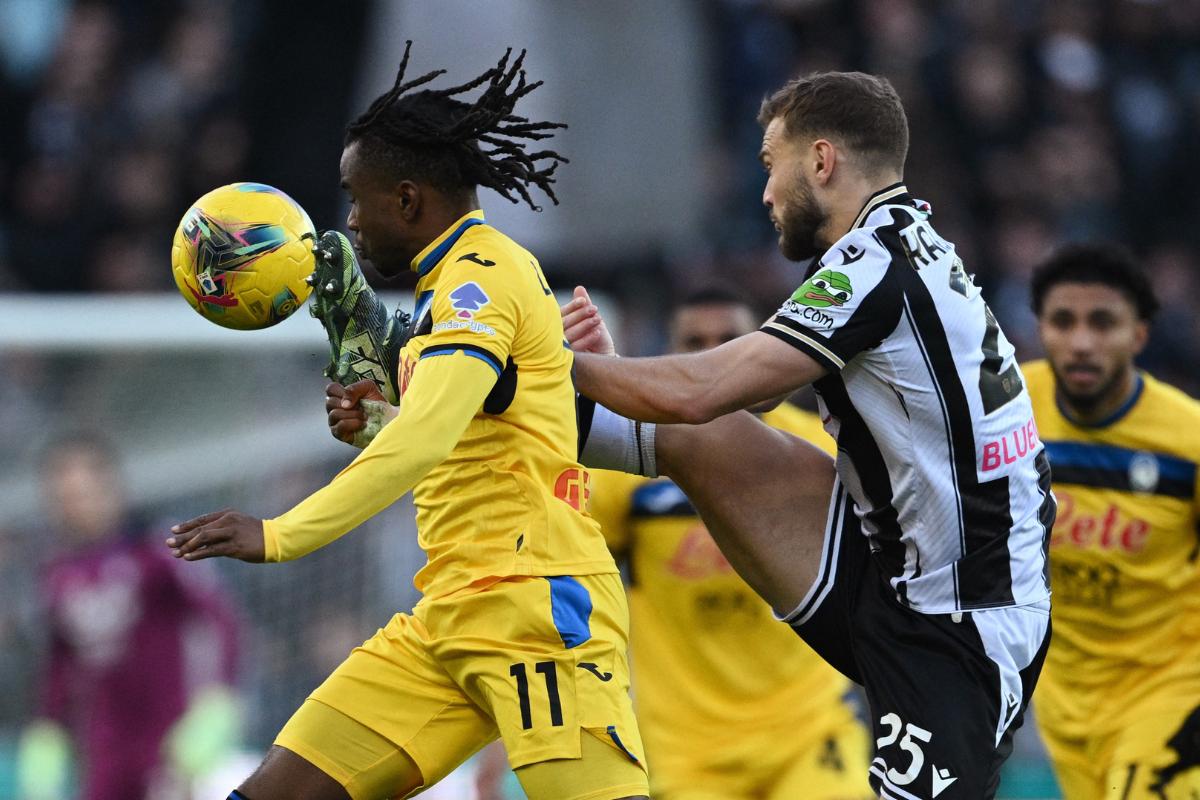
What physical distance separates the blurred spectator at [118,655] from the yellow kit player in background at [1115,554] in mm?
4518

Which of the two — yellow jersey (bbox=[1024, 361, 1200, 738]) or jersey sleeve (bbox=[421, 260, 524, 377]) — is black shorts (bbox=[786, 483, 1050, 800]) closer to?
jersey sleeve (bbox=[421, 260, 524, 377])

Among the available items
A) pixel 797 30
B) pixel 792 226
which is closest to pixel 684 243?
pixel 797 30

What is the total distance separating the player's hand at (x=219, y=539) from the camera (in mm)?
3822

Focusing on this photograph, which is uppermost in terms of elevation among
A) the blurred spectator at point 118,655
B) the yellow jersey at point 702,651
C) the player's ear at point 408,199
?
the player's ear at point 408,199

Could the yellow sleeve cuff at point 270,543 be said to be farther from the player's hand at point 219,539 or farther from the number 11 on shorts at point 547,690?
the number 11 on shorts at point 547,690

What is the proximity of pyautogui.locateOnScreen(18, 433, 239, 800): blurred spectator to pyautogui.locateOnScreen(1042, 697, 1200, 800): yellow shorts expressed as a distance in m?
4.53

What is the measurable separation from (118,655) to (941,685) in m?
5.82

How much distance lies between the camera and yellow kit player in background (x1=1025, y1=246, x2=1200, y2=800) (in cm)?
588

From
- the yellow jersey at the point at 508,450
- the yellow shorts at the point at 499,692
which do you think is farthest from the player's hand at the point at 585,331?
the yellow shorts at the point at 499,692

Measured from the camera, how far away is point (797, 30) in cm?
1358

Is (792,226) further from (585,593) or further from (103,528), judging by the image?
(103,528)

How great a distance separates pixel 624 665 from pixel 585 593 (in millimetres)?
238

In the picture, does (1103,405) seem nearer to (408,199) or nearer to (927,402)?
(927,402)

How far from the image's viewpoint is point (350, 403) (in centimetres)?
472
